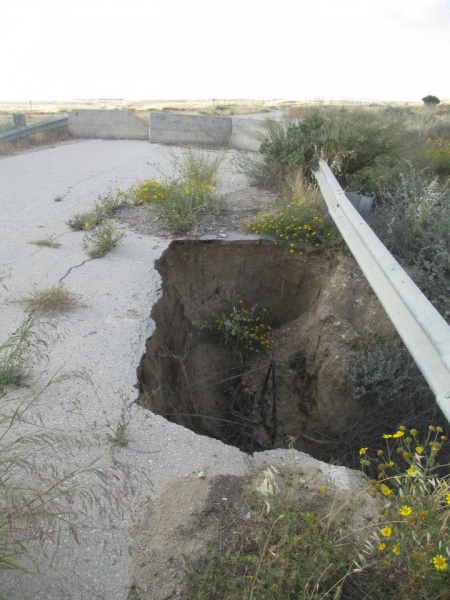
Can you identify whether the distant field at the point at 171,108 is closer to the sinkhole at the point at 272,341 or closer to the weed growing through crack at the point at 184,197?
the weed growing through crack at the point at 184,197

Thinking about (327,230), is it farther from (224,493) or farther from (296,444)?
(224,493)

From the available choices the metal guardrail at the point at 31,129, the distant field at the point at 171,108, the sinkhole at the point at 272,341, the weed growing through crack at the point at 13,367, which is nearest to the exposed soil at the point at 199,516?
the weed growing through crack at the point at 13,367

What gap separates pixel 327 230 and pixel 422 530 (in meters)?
4.76

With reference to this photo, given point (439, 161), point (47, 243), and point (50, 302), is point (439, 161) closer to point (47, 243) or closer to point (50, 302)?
point (47, 243)

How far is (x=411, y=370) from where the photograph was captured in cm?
491

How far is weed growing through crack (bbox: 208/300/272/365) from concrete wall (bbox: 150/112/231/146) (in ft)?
23.3

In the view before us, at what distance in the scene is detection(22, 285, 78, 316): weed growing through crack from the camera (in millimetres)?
4699

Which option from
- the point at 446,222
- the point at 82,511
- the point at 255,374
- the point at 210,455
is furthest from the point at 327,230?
the point at 82,511

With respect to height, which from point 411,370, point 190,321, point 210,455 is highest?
point 210,455

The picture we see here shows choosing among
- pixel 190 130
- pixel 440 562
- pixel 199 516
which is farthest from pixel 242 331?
pixel 190 130

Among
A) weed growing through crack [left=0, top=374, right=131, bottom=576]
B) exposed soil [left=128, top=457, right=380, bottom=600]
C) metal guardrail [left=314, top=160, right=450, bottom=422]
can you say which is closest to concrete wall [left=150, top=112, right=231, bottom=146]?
metal guardrail [left=314, top=160, right=450, bottom=422]

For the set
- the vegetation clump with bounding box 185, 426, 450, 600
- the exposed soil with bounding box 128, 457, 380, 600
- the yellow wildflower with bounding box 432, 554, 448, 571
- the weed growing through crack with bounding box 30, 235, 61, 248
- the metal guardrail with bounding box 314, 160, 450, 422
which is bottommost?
the weed growing through crack with bounding box 30, 235, 61, 248

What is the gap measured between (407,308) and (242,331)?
3.63 m

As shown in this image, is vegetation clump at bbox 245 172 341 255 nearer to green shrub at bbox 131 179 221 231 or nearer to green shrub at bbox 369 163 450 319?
green shrub at bbox 369 163 450 319
